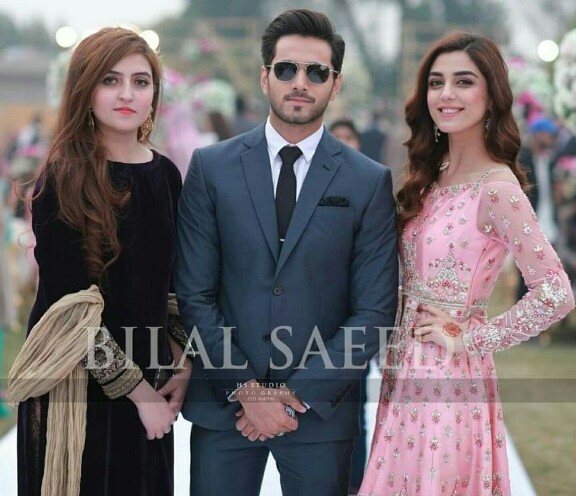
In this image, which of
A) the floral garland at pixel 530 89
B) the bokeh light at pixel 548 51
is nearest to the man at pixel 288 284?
the bokeh light at pixel 548 51

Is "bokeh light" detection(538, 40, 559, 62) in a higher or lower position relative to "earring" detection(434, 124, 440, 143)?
higher

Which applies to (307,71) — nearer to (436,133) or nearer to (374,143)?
(436,133)

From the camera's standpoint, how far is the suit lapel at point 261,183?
9.27 ft

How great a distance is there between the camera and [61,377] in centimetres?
277

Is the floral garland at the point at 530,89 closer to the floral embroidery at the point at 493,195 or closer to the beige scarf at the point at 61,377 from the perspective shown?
the floral embroidery at the point at 493,195

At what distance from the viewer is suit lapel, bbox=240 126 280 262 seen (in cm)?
282

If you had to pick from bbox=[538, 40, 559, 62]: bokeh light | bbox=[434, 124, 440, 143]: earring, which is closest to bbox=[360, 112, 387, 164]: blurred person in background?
bbox=[538, 40, 559, 62]: bokeh light

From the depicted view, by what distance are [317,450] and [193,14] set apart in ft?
145

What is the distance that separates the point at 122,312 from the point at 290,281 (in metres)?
0.53

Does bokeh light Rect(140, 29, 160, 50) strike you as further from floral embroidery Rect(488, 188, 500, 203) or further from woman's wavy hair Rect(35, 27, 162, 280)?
floral embroidery Rect(488, 188, 500, 203)

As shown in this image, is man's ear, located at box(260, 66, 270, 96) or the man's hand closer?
the man's hand

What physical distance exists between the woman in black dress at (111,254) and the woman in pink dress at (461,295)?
29.9 inches

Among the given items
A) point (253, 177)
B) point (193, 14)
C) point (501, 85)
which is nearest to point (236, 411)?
point (253, 177)

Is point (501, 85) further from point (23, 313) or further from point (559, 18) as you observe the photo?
point (559, 18)
